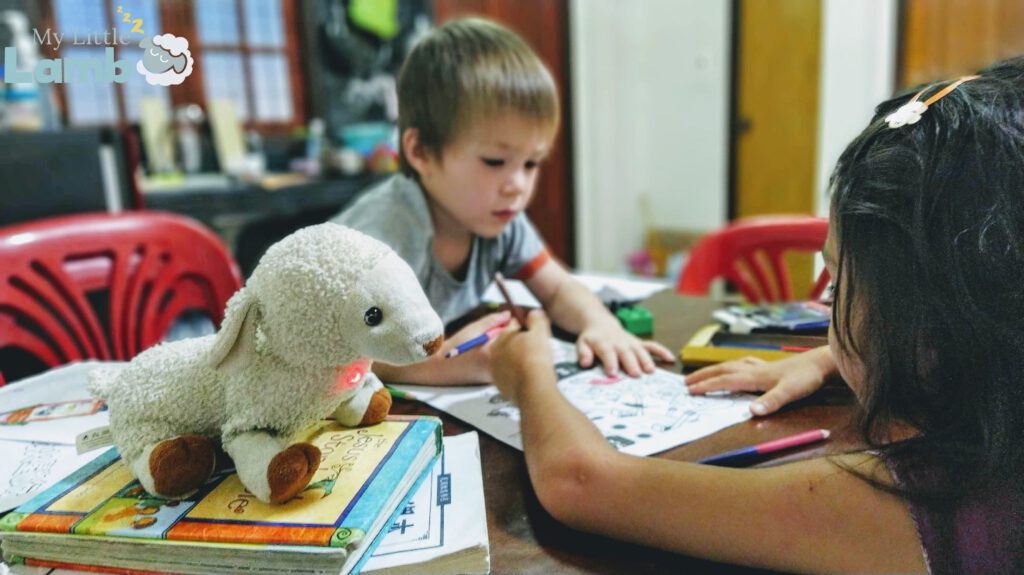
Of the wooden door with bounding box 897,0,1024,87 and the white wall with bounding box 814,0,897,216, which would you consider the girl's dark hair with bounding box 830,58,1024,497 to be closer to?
the wooden door with bounding box 897,0,1024,87

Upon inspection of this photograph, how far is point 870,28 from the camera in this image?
8.90 ft

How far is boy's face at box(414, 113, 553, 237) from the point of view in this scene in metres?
0.83

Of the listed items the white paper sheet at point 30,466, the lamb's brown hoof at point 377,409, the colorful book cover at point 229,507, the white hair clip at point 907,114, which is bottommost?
the white paper sheet at point 30,466

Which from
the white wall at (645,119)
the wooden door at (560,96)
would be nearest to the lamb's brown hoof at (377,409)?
the wooden door at (560,96)

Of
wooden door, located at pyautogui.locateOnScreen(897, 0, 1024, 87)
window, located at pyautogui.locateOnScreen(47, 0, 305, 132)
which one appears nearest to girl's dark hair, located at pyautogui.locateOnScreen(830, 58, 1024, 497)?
window, located at pyautogui.locateOnScreen(47, 0, 305, 132)

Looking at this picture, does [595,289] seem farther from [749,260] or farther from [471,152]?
[749,260]

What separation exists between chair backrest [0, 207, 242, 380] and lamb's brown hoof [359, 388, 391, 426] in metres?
0.37

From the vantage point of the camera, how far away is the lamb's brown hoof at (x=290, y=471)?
0.38m

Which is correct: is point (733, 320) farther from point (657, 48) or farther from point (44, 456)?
point (657, 48)

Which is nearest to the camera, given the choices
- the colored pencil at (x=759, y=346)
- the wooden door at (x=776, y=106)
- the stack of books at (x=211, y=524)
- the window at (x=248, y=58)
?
the stack of books at (x=211, y=524)

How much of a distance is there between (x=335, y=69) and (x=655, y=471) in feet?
7.91

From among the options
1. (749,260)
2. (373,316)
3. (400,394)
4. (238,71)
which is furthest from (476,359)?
(238,71)

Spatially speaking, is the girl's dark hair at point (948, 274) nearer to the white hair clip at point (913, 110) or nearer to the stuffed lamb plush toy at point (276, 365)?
the white hair clip at point (913, 110)

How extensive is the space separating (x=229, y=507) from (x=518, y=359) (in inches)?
13.9
